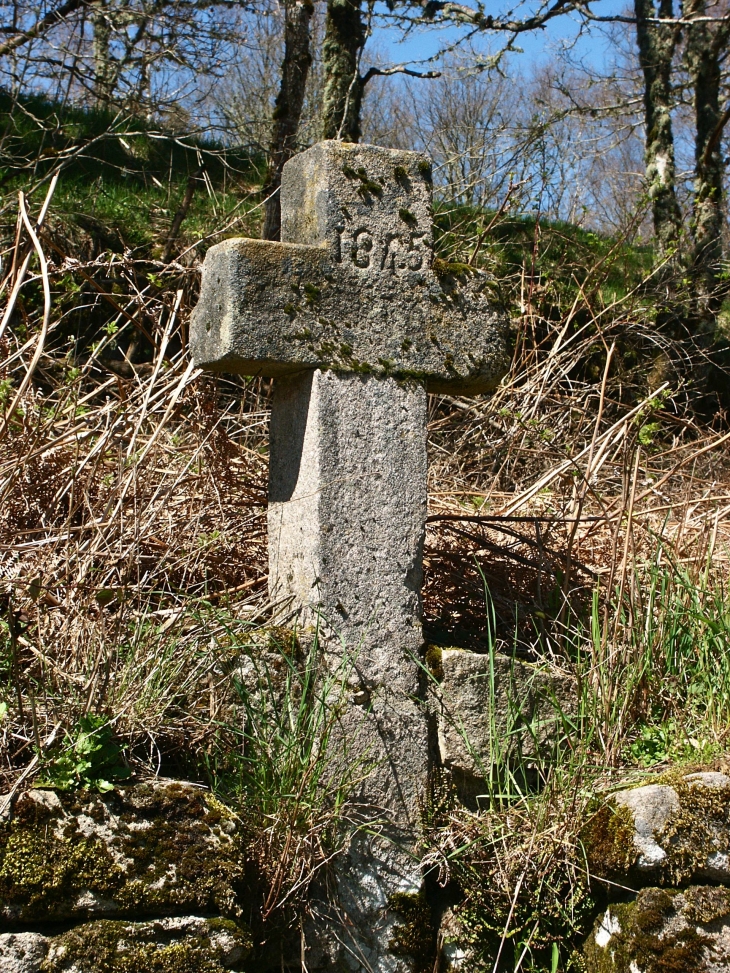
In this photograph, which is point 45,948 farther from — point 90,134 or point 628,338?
point 90,134

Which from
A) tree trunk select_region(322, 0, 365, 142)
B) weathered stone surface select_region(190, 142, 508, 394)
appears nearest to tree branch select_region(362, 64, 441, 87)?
tree trunk select_region(322, 0, 365, 142)

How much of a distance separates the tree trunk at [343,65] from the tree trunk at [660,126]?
8.49ft

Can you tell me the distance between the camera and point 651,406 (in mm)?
3707

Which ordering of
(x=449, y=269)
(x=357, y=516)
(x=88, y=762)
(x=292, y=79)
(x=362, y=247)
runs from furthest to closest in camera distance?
(x=292, y=79), (x=449, y=269), (x=362, y=247), (x=357, y=516), (x=88, y=762)

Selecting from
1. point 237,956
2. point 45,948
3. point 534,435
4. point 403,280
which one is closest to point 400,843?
point 237,956

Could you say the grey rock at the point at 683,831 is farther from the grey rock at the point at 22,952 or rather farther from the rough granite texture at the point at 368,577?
the grey rock at the point at 22,952

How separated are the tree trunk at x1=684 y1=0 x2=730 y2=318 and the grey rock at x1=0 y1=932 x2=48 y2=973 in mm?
6251

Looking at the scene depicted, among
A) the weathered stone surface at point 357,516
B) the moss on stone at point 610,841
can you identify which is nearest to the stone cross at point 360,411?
the weathered stone surface at point 357,516

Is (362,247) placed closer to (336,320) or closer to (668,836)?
(336,320)

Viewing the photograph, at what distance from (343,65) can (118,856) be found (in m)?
5.99

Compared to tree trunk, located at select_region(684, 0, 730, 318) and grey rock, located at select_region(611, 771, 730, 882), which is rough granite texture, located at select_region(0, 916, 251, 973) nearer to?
grey rock, located at select_region(611, 771, 730, 882)

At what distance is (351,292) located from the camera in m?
2.86

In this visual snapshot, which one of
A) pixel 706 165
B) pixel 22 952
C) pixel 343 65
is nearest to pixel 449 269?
pixel 22 952

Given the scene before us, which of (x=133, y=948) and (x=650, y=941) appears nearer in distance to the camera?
(x=133, y=948)
